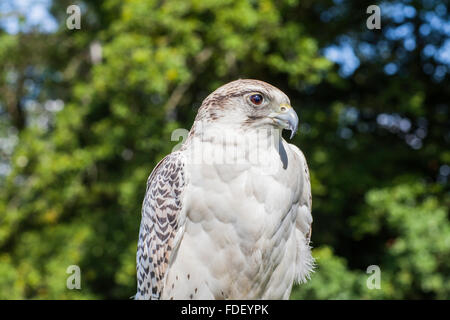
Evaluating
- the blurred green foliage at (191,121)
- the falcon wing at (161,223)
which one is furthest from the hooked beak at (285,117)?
the blurred green foliage at (191,121)

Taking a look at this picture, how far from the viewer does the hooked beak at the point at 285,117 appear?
2.26m

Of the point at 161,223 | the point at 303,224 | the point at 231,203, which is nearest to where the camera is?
the point at 231,203

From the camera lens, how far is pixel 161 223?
2.43m

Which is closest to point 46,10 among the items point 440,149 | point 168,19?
point 168,19

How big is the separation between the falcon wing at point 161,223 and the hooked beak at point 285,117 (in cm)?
54

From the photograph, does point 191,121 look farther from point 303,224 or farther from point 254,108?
point 254,108

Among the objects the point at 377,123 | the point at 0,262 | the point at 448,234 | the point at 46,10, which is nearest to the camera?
the point at 448,234

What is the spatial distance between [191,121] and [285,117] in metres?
4.51

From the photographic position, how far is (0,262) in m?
7.01

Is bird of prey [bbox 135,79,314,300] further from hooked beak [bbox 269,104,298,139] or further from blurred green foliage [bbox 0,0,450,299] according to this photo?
blurred green foliage [bbox 0,0,450,299]

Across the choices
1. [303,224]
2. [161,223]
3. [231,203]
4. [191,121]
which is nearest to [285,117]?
[231,203]

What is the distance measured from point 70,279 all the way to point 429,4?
661 cm

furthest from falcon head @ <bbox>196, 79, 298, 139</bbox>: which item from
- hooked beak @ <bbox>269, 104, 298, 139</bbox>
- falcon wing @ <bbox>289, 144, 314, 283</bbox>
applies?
falcon wing @ <bbox>289, 144, 314, 283</bbox>
